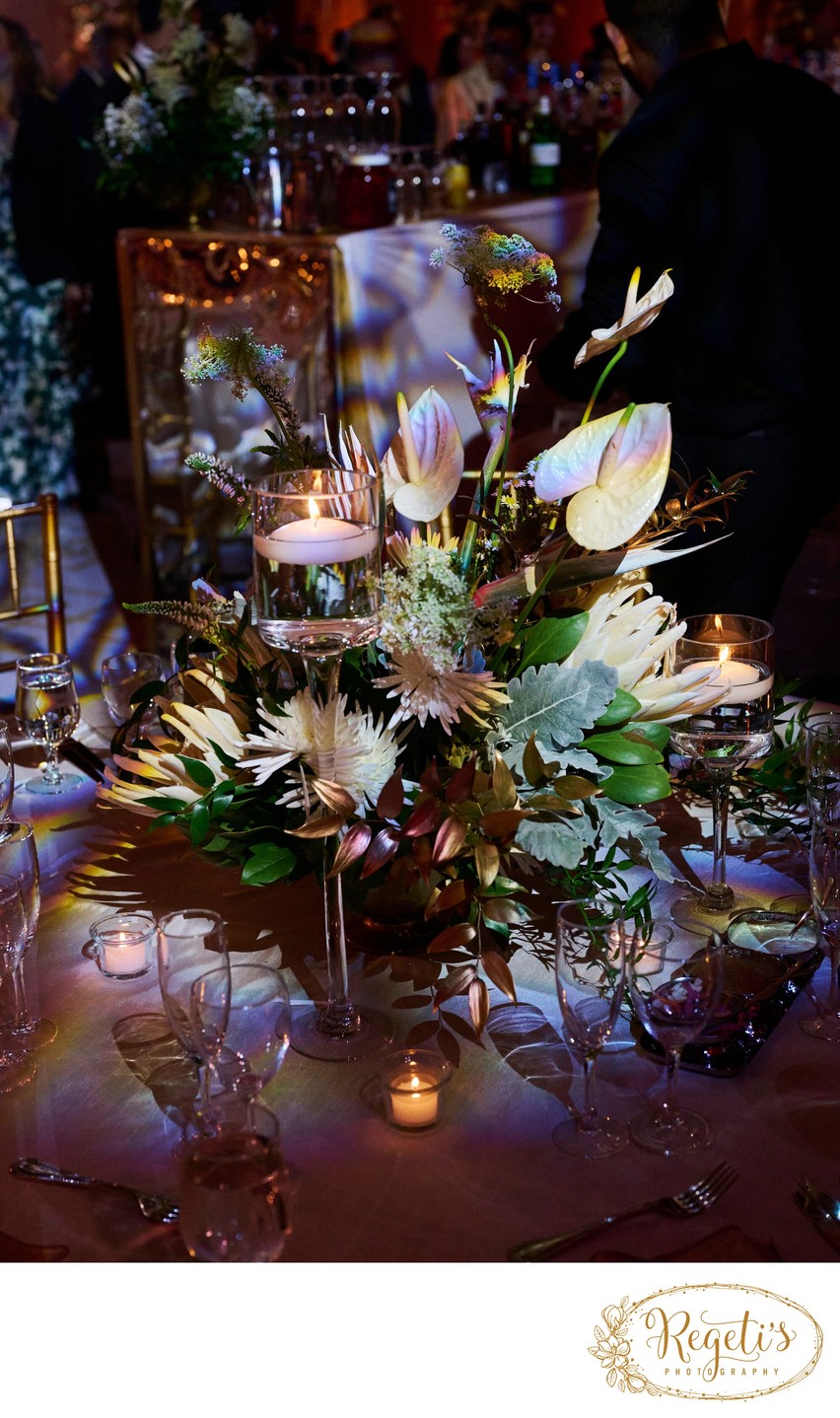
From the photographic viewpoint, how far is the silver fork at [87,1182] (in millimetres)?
862

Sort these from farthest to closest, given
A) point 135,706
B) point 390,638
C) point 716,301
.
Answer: point 716,301 < point 135,706 < point 390,638

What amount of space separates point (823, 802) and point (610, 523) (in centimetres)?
36

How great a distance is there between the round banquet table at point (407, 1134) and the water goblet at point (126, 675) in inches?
14.0

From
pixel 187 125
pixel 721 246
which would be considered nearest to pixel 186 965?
pixel 721 246

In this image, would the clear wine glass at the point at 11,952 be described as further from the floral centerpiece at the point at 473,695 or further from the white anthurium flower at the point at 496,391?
the white anthurium flower at the point at 496,391

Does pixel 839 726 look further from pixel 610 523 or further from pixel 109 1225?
pixel 109 1225

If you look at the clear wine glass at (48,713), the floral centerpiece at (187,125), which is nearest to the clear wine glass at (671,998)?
the clear wine glass at (48,713)

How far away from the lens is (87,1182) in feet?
2.91

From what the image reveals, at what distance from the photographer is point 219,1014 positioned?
891mm

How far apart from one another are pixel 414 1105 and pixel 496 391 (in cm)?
56
